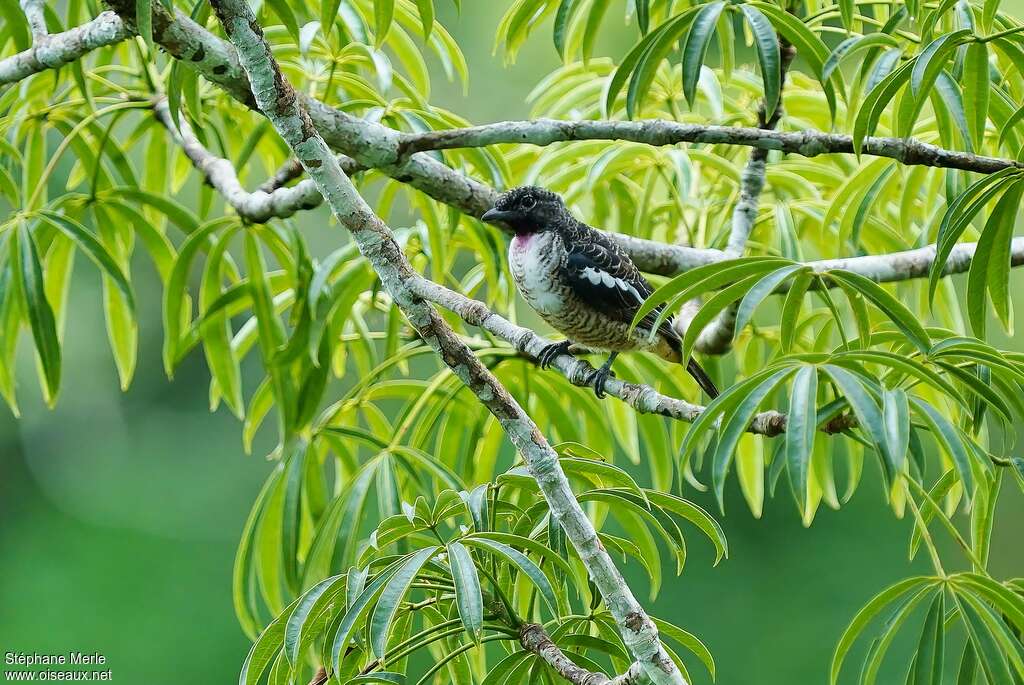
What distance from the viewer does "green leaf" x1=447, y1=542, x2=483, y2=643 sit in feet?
4.17

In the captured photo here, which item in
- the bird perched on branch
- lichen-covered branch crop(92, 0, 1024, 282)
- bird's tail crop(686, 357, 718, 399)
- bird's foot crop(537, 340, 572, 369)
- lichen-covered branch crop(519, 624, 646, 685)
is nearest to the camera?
lichen-covered branch crop(519, 624, 646, 685)

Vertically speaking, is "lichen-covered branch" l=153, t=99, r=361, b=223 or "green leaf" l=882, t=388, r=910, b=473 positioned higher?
"lichen-covered branch" l=153, t=99, r=361, b=223

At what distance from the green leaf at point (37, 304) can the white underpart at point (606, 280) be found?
1287 mm

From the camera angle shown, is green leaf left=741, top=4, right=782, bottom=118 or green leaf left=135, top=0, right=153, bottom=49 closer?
green leaf left=135, top=0, right=153, bottom=49

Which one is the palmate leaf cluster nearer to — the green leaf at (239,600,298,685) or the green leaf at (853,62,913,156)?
the green leaf at (239,600,298,685)

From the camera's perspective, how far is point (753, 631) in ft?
23.7

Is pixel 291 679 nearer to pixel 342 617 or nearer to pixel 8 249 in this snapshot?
pixel 342 617

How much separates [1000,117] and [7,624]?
7.21 metres

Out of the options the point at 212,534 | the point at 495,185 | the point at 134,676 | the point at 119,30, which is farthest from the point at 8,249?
the point at 212,534

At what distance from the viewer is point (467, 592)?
4.25ft

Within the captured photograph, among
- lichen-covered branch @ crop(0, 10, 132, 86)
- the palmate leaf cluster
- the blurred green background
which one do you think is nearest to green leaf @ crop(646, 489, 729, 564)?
the palmate leaf cluster

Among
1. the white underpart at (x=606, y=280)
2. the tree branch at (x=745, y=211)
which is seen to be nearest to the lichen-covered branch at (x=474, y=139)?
the tree branch at (x=745, y=211)

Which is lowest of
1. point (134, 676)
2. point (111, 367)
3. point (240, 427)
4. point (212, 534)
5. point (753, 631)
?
point (753, 631)

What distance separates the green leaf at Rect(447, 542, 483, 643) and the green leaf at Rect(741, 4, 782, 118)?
36.9 inches
